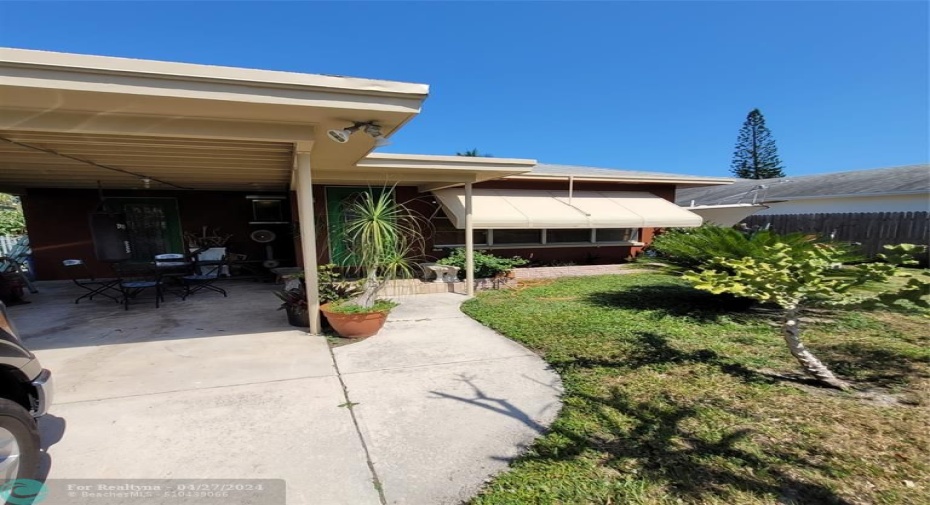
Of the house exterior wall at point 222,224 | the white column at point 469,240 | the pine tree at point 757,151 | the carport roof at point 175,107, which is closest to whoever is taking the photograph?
the carport roof at point 175,107

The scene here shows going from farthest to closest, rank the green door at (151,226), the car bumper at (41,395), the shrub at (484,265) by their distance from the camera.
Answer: the green door at (151,226) < the shrub at (484,265) < the car bumper at (41,395)

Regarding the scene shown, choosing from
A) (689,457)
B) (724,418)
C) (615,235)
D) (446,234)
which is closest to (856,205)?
(615,235)

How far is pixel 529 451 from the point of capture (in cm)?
294

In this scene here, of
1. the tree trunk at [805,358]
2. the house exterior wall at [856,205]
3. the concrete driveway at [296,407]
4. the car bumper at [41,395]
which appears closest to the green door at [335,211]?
the concrete driveway at [296,407]

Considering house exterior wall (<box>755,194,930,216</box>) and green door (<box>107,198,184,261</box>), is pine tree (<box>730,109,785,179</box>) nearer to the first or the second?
house exterior wall (<box>755,194,930,216</box>)

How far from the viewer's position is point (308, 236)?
5.75 m

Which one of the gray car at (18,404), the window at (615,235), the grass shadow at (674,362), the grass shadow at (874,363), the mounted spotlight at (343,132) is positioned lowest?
the grass shadow at (674,362)

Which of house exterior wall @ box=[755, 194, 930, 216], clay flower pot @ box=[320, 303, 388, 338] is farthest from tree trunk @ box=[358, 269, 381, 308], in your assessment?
house exterior wall @ box=[755, 194, 930, 216]

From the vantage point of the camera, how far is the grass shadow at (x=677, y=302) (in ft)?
23.1

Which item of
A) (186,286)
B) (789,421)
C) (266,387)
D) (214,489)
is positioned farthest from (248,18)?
(789,421)

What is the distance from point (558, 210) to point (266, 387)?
30.3 feet

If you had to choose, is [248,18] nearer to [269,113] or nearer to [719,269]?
[269,113]

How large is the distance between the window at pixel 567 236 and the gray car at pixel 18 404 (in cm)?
1180

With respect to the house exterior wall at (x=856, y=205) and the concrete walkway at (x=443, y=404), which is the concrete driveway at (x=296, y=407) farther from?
the house exterior wall at (x=856, y=205)
